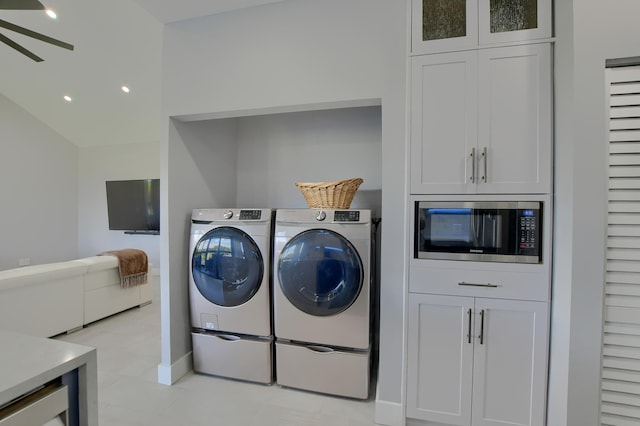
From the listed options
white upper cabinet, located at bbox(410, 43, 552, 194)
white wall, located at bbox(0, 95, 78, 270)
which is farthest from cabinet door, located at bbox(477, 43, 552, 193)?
white wall, located at bbox(0, 95, 78, 270)

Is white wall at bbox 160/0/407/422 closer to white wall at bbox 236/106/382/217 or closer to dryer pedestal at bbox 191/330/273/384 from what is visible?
dryer pedestal at bbox 191/330/273/384

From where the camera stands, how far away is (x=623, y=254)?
4.00ft

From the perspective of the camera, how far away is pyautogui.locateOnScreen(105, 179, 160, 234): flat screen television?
5484 millimetres

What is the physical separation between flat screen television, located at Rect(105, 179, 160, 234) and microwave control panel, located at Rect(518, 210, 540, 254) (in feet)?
18.4

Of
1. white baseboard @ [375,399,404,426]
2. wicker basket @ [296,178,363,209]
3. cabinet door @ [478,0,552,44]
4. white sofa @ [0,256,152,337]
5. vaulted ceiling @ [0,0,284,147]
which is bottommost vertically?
white baseboard @ [375,399,404,426]

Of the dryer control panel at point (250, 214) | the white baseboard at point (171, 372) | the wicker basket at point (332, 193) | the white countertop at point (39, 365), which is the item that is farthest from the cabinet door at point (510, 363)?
the white baseboard at point (171, 372)

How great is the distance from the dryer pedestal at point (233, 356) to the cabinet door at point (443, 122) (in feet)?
5.25

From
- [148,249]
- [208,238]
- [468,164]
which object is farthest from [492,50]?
[148,249]

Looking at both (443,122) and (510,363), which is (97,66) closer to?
(443,122)

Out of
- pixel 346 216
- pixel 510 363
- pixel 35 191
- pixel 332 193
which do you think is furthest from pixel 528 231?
pixel 35 191

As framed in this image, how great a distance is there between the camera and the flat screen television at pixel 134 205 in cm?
548

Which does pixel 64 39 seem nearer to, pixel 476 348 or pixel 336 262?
pixel 336 262

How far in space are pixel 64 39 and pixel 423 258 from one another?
4.74m

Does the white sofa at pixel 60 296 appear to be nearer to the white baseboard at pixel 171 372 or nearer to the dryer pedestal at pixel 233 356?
the white baseboard at pixel 171 372
